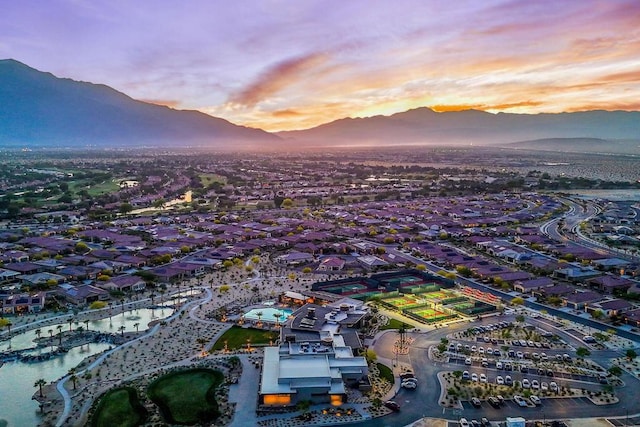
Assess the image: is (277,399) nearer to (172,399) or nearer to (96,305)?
(172,399)

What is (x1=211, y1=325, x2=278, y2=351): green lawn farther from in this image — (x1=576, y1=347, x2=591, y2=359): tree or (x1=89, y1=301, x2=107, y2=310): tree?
(x1=576, y1=347, x2=591, y2=359): tree

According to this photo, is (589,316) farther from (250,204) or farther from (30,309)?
(250,204)

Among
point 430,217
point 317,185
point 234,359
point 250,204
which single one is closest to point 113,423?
point 234,359

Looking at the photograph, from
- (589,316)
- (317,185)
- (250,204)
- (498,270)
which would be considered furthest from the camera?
(317,185)

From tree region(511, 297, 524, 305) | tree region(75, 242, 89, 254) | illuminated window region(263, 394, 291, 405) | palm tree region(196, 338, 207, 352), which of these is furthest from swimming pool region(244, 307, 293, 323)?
tree region(75, 242, 89, 254)

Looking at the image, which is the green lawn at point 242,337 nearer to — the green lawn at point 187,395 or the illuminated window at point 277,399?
the green lawn at point 187,395

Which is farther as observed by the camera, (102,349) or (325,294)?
(325,294)
